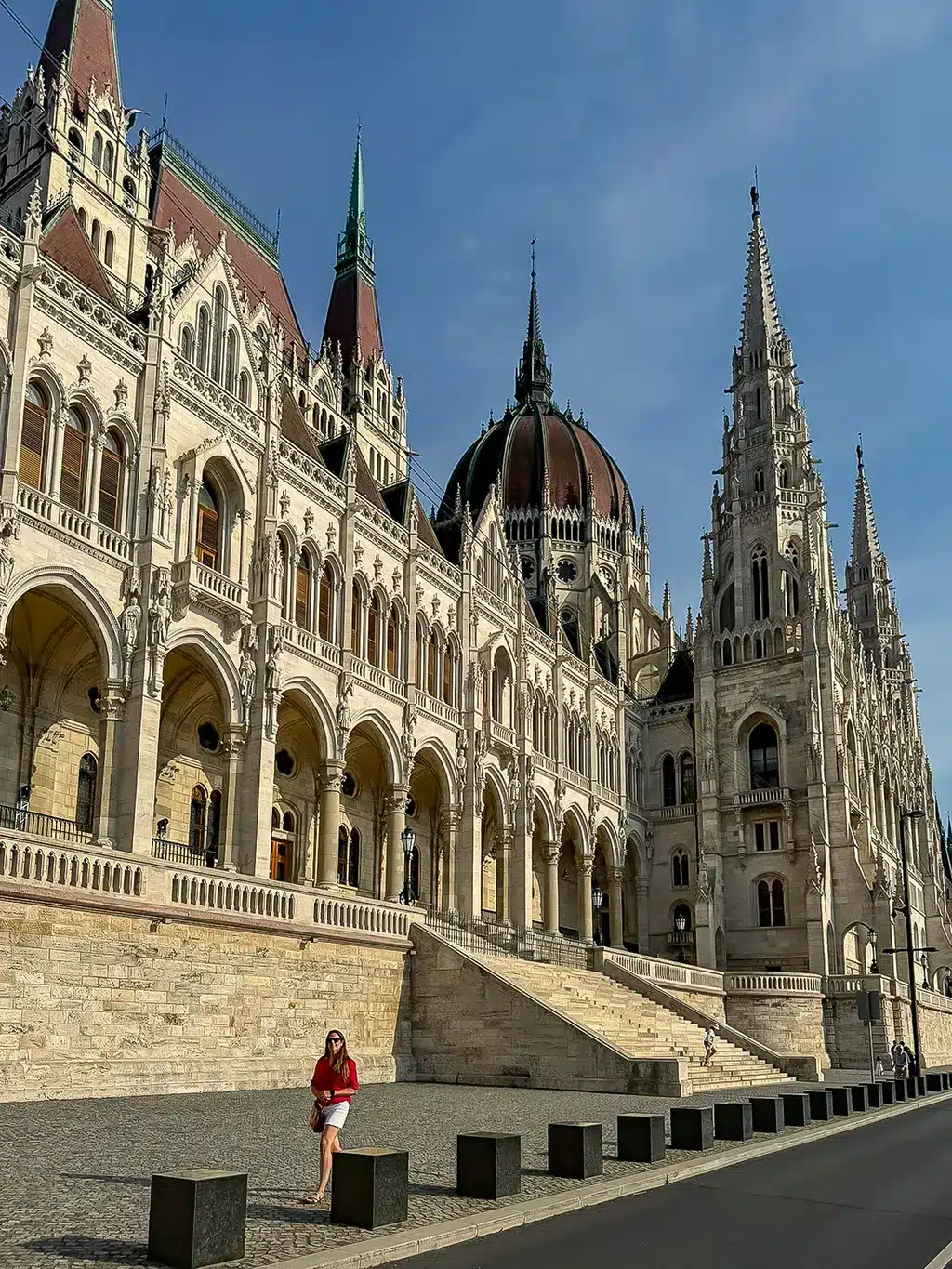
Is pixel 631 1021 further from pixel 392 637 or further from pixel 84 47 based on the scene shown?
pixel 84 47

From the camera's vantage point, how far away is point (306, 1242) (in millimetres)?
9125

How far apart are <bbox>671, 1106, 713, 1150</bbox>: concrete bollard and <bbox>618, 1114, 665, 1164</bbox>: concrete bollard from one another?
1.26 m

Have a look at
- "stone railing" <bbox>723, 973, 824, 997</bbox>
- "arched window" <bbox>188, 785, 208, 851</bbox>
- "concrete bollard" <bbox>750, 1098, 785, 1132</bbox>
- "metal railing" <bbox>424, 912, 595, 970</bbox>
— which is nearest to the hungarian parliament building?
"arched window" <bbox>188, 785, 208, 851</bbox>

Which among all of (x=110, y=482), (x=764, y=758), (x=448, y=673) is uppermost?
(x=110, y=482)

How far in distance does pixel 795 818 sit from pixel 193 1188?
49147mm

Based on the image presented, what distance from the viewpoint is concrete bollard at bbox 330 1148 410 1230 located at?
32.0 feet

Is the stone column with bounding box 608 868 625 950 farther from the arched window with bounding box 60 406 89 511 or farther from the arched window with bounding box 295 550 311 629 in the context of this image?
the arched window with bounding box 60 406 89 511

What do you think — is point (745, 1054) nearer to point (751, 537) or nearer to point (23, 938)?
point (23, 938)

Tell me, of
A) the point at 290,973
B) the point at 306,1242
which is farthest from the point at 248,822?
the point at 306,1242

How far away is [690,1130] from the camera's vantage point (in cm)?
1525

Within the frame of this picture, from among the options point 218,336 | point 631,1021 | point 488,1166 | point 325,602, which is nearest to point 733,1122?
point 488,1166

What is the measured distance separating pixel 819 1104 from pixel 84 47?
4197cm

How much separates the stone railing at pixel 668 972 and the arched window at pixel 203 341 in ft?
71.6

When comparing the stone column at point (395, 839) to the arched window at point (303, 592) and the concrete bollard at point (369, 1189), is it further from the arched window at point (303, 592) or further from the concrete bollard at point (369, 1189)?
the concrete bollard at point (369, 1189)
